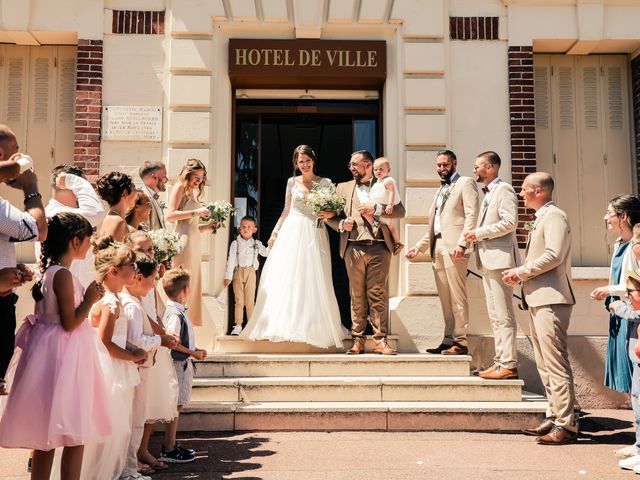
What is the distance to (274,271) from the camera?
7.83 meters

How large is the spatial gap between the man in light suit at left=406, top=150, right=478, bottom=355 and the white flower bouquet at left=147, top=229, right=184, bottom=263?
2932 mm

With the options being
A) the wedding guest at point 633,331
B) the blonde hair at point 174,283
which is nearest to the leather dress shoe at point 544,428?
the wedding guest at point 633,331

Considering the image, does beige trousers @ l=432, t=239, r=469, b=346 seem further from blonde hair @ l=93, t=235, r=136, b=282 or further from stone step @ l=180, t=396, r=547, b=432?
blonde hair @ l=93, t=235, r=136, b=282

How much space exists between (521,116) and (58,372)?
22.8ft

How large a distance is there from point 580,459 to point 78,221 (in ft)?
13.9

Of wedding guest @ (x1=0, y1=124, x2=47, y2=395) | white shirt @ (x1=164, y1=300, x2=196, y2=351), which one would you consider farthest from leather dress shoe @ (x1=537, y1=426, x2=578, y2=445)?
wedding guest @ (x1=0, y1=124, x2=47, y2=395)

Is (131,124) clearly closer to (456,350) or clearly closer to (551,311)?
(456,350)

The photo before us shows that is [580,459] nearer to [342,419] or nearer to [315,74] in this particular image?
[342,419]

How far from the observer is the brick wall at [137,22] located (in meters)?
8.79

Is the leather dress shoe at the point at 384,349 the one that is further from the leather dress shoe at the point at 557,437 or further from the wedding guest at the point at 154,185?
the wedding guest at the point at 154,185

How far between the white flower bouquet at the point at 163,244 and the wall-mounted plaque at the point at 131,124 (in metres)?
2.76

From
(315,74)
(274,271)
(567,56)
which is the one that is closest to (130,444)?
(274,271)

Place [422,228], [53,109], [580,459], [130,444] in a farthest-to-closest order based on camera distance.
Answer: [53,109]
[422,228]
[580,459]
[130,444]

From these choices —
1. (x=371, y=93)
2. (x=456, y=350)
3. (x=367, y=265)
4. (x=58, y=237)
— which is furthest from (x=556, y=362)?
(x=371, y=93)
